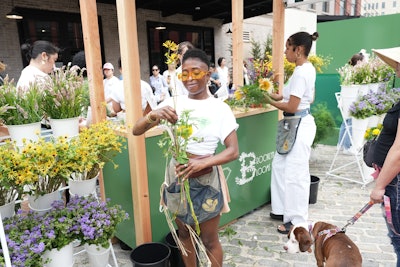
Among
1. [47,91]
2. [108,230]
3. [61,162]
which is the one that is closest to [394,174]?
Result: [108,230]

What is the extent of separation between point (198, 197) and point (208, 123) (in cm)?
48

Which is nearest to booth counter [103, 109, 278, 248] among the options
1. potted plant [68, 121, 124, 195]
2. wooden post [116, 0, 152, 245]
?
wooden post [116, 0, 152, 245]

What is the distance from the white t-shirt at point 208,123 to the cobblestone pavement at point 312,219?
4.68ft

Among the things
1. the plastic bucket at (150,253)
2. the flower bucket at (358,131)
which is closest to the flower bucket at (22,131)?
the plastic bucket at (150,253)

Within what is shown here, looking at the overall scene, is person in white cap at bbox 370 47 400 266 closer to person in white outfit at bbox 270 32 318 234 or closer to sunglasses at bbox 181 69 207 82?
person in white outfit at bbox 270 32 318 234

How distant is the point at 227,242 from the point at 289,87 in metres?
1.73

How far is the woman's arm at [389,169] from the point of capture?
166cm

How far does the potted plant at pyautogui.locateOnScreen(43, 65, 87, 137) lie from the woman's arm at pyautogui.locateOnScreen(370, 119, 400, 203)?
80.4 inches

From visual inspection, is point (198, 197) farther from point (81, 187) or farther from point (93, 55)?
point (93, 55)

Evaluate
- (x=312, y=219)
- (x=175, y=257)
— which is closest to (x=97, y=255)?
(x=175, y=257)

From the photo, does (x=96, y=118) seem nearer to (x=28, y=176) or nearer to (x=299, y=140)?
(x=28, y=176)

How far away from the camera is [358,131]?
4.91 m

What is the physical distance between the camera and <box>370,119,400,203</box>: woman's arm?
166 cm

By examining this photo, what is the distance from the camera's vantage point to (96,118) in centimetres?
274
